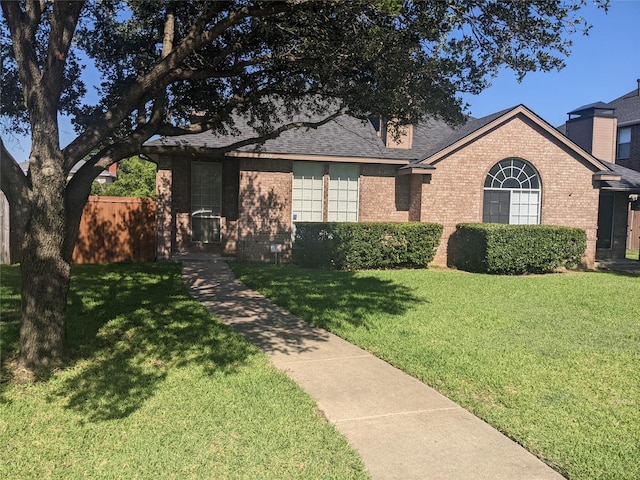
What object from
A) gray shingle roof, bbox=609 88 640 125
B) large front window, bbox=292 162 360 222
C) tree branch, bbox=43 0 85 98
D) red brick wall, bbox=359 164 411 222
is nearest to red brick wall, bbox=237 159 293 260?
large front window, bbox=292 162 360 222

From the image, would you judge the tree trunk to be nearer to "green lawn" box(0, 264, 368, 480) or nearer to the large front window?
"green lawn" box(0, 264, 368, 480)

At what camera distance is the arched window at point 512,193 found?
55.2 ft

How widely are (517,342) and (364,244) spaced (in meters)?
7.66

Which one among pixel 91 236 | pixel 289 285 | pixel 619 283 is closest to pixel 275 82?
pixel 289 285

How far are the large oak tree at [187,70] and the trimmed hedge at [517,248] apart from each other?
21.7 feet

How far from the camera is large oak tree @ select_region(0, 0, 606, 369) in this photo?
5434mm

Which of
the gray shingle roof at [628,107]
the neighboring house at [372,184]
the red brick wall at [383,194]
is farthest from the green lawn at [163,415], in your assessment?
the gray shingle roof at [628,107]

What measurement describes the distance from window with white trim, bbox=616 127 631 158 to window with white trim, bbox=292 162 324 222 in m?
19.5

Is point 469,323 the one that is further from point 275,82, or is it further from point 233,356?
point 275,82

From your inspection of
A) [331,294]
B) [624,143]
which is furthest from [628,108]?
[331,294]

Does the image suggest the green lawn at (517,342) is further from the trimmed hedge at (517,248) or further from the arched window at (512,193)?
the arched window at (512,193)

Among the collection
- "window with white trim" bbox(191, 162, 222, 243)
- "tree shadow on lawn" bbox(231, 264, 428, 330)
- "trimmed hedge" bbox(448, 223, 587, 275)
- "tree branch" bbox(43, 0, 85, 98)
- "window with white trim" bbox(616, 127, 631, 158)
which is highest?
"window with white trim" bbox(616, 127, 631, 158)

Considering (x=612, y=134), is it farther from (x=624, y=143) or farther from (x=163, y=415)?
(x=163, y=415)

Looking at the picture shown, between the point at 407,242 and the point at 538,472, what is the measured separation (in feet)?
37.7
